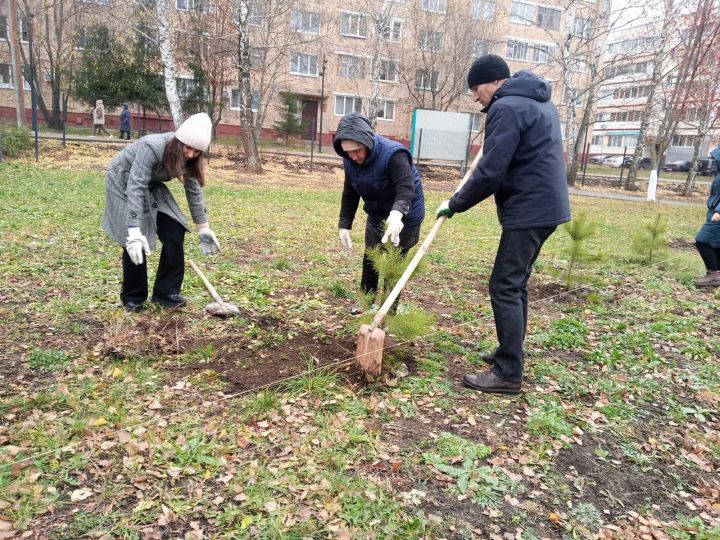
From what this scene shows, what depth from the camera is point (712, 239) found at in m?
5.66

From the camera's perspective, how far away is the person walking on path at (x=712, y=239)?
555 centimetres

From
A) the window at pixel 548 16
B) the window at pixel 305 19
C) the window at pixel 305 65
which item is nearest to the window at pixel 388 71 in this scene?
the window at pixel 305 65

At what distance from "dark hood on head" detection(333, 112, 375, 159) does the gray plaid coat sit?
113 cm

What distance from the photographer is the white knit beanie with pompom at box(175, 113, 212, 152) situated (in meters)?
3.32

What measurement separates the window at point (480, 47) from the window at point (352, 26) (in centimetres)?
611

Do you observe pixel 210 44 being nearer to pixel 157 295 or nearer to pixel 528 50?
pixel 157 295

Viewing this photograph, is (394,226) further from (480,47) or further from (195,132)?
(480,47)

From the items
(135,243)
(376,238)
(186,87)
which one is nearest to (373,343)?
(376,238)

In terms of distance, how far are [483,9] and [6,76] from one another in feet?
82.7

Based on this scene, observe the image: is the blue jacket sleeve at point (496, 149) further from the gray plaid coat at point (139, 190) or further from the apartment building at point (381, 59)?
the apartment building at point (381, 59)

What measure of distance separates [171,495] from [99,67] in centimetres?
2075

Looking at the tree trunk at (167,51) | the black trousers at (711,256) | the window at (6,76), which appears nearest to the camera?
the black trousers at (711,256)

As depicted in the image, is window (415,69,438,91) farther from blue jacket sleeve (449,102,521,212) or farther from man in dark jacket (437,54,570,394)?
blue jacket sleeve (449,102,521,212)

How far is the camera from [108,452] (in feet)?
7.98
